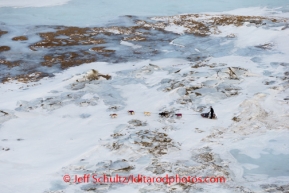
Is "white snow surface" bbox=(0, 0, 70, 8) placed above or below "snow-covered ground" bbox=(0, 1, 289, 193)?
above

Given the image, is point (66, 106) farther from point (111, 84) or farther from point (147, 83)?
A: point (147, 83)

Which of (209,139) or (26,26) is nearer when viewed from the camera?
(209,139)

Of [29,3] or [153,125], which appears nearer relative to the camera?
[153,125]

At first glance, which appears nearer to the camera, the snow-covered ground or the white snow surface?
the snow-covered ground

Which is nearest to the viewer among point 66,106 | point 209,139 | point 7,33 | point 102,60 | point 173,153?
point 173,153

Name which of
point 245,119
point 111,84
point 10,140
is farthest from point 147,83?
point 10,140

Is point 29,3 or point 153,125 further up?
point 29,3

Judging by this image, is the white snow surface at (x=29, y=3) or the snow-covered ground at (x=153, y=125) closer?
the snow-covered ground at (x=153, y=125)

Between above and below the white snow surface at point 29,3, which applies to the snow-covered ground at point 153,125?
below
